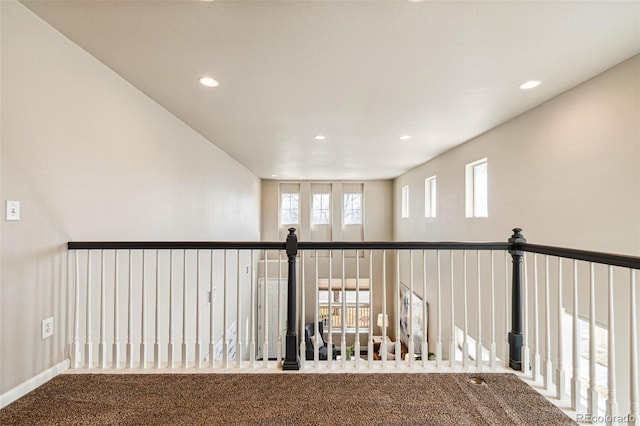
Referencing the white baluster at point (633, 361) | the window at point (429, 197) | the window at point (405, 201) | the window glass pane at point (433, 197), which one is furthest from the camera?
the window at point (405, 201)

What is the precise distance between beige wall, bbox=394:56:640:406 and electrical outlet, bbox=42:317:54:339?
402 centimetres

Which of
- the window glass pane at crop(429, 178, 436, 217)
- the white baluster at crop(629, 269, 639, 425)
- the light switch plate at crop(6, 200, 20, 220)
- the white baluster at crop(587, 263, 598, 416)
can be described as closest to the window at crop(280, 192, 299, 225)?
the window glass pane at crop(429, 178, 436, 217)

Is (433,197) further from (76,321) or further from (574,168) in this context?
(76,321)

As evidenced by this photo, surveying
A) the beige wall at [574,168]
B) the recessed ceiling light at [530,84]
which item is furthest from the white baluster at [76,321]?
the beige wall at [574,168]

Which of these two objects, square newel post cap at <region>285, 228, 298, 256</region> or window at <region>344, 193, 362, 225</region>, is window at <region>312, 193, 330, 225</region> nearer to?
window at <region>344, 193, 362, 225</region>

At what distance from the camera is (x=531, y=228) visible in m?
3.30

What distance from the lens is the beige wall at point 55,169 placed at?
1.72 m

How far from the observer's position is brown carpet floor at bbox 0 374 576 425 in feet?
5.44

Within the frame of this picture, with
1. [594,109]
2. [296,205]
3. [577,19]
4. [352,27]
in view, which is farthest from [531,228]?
[296,205]

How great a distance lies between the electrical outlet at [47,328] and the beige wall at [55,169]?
33 mm

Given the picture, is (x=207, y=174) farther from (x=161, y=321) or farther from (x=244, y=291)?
(x=244, y=291)

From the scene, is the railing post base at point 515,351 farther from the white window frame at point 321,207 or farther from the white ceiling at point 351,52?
the white window frame at point 321,207

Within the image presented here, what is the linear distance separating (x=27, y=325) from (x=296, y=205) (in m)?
8.40

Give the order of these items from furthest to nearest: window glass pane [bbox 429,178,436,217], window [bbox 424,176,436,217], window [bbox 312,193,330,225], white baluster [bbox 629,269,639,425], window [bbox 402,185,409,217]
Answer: window [bbox 312,193,330,225]
window [bbox 402,185,409,217]
window [bbox 424,176,436,217]
window glass pane [bbox 429,178,436,217]
white baluster [bbox 629,269,639,425]
